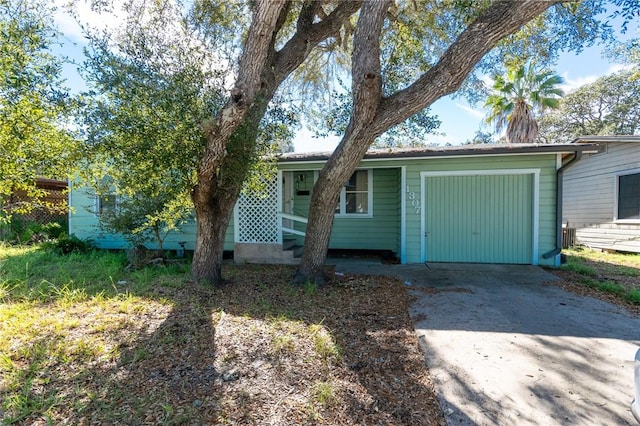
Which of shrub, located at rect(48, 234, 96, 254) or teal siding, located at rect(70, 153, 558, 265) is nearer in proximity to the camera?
teal siding, located at rect(70, 153, 558, 265)

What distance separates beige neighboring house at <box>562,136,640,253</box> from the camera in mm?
8562

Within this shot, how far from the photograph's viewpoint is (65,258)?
291 inches

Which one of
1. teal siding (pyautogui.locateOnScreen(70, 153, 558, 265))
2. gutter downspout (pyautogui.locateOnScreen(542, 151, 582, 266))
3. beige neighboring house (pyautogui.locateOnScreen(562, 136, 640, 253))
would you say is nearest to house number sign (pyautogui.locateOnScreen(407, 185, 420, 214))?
teal siding (pyautogui.locateOnScreen(70, 153, 558, 265))

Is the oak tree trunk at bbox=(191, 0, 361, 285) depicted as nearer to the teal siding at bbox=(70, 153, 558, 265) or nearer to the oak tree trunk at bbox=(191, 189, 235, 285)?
the oak tree trunk at bbox=(191, 189, 235, 285)

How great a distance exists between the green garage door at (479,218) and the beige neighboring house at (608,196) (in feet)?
7.73

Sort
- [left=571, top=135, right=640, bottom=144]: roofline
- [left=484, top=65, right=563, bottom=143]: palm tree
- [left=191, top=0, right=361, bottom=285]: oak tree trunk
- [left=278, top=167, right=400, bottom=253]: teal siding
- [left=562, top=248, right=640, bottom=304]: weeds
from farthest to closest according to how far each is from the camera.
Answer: [left=484, top=65, right=563, bottom=143]: palm tree < [left=278, top=167, right=400, bottom=253]: teal siding < [left=571, top=135, right=640, bottom=144]: roofline < [left=562, top=248, right=640, bottom=304]: weeds < [left=191, top=0, right=361, bottom=285]: oak tree trunk

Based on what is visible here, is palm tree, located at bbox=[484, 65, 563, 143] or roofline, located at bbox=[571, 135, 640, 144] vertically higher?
palm tree, located at bbox=[484, 65, 563, 143]

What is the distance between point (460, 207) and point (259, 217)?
480 centimetres

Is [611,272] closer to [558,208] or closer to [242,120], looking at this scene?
[558,208]

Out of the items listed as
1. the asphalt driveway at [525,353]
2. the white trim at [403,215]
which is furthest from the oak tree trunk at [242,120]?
the white trim at [403,215]

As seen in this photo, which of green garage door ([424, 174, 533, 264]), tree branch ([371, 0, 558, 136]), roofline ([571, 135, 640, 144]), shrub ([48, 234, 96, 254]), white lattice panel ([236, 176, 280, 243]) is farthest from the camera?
roofline ([571, 135, 640, 144])

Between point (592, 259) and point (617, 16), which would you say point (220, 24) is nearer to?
point (617, 16)

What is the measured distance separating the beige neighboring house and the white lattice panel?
7524 mm

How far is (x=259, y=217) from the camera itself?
7.74 meters
